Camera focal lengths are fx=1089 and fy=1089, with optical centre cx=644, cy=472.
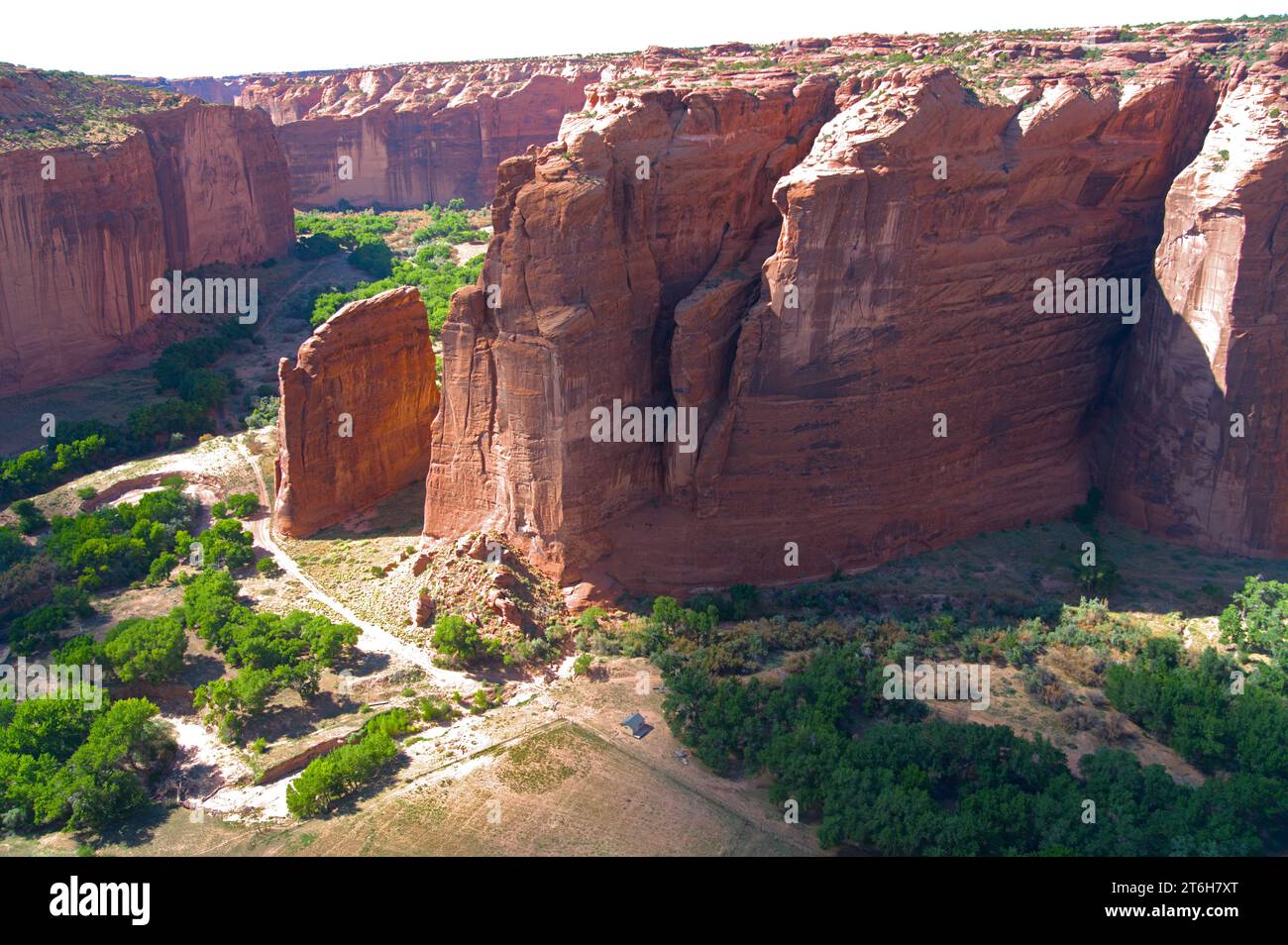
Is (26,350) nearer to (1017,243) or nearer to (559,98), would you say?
(1017,243)

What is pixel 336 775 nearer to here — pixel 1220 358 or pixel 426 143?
pixel 1220 358

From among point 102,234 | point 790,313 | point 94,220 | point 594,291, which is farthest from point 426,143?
point 790,313

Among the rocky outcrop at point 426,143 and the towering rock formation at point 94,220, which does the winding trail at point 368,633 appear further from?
the rocky outcrop at point 426,143

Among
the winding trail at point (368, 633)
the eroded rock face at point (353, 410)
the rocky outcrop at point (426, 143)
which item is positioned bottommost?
the winding trail at point (368, 633)

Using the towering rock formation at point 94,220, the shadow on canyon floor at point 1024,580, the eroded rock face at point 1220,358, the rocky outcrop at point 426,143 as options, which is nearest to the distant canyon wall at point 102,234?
the towering rock formation at point 94,220

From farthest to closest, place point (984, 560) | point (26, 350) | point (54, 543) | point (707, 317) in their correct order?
point (26, 350)
point (54, 543)
point (984, 560)
point (707, 317)

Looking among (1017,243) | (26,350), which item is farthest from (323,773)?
(26,350)
